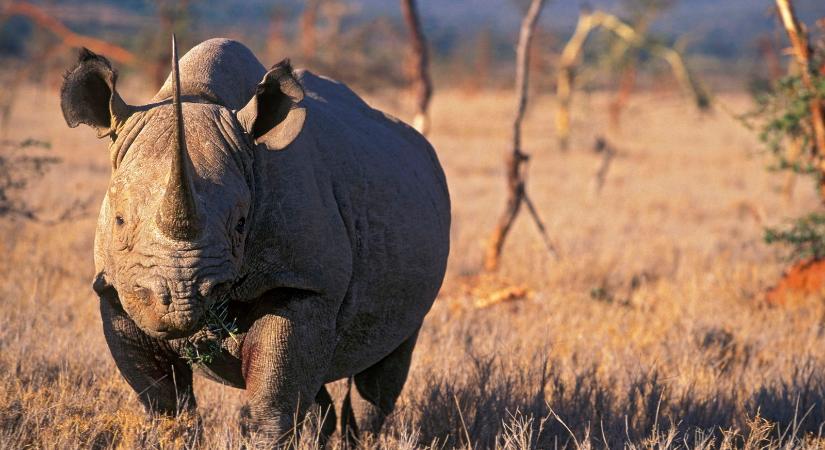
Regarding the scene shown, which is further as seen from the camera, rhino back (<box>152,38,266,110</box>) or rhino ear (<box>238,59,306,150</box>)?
rhino back (<box>152,38,266,110</box>)

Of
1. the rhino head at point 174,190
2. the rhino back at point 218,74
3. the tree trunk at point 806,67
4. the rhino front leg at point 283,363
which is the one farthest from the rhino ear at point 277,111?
the tree trunk at point 806,67

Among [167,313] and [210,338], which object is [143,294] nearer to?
[167,313]

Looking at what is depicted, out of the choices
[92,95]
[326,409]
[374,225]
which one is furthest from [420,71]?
[92,95]

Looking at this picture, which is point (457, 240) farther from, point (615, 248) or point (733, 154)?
point (733, 154)

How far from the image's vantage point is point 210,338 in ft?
10.9

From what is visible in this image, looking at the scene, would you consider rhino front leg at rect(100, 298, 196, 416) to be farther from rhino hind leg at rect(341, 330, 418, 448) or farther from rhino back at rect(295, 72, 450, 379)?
rhino hind leg at rect(341, 330, 418, 448)

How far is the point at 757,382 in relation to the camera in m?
5.54

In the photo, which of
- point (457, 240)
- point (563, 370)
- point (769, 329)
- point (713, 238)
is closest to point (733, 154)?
point (713, 238)

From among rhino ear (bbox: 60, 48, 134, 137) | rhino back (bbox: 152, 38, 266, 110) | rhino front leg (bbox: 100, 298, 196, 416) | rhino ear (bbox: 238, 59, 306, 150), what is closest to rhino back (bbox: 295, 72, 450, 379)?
rhino back (bbox: 152, 38, 266, 110)

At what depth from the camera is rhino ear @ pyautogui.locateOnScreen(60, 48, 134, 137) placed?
3127mm

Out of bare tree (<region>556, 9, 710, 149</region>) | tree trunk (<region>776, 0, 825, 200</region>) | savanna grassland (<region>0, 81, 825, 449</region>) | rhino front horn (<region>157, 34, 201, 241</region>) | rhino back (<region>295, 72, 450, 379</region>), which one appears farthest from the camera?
bare tree (<region>556, 9, 710, 149</region>)

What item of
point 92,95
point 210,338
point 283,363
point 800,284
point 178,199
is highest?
point 92,95

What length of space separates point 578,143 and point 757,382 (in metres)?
20.6

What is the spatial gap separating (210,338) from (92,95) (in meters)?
0.89
